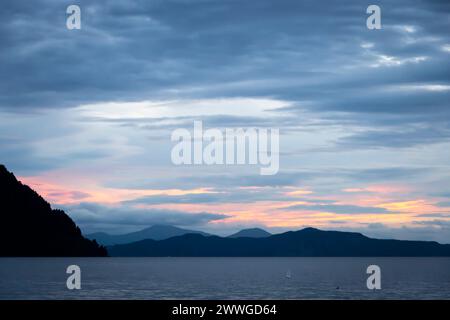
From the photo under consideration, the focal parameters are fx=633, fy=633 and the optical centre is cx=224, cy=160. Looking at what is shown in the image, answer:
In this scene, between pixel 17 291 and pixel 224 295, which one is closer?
pixel 224 295
